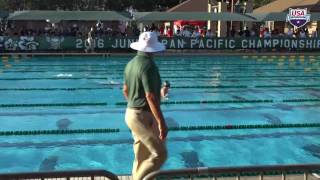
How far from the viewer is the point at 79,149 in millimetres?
8969

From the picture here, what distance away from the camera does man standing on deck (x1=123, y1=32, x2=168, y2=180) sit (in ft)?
16.3

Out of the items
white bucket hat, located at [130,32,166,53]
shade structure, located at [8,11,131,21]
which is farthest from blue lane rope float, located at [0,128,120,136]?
shade structure, located at [8,11,131,21]

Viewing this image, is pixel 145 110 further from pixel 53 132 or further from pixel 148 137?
pixel 53 132

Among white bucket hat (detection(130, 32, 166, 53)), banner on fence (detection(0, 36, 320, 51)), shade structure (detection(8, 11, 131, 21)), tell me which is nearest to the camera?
white bucket hat (detection(130, 32, 166, 53))

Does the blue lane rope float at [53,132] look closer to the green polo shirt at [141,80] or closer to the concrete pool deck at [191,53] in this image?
the green polo shirt at [141,80]

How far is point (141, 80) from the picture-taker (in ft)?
16.4

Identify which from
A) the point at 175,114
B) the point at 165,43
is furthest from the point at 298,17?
the point at 175,114

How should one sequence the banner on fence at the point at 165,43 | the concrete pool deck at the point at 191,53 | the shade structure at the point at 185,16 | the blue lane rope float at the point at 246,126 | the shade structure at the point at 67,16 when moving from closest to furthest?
the blue lane rope float at the point at 246,126
the concrete pool deck at the point at 191,53
the banner on fence at the point at 165,43
the shade structure at the point at 67,16
the shade structure at the point at 185,16

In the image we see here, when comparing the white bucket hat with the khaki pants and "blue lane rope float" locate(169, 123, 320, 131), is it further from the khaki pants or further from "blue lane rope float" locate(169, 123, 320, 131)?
"blue lane rope float" locate(169, 123, 320, 131)

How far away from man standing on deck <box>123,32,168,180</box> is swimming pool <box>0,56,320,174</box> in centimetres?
290

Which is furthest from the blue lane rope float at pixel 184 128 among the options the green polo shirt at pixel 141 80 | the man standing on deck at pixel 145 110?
the green polo shirt at pixel 141 80

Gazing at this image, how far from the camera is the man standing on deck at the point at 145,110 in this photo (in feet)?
16.3

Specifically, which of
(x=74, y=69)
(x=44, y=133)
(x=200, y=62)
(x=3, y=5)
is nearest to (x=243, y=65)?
(x=200, y=62)

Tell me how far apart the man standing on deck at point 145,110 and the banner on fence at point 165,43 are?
20.5 meters
